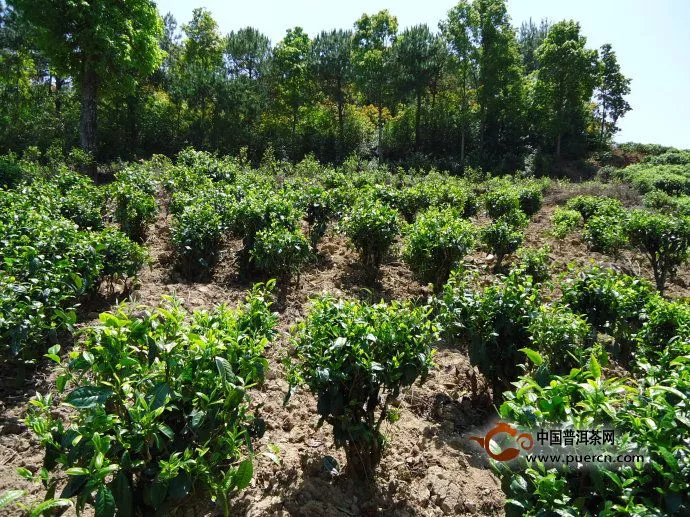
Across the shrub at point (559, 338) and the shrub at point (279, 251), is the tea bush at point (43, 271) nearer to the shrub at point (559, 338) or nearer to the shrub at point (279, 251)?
the shrub at point (279, 251)

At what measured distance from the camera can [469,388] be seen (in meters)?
4.49

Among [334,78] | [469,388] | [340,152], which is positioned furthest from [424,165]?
[469,388]

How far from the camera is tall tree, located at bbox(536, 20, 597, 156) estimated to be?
2380cm

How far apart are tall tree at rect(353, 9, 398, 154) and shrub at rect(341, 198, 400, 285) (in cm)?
1837

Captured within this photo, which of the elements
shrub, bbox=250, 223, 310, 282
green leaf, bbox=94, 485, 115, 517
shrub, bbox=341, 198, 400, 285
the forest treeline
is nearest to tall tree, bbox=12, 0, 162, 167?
the forest treeline

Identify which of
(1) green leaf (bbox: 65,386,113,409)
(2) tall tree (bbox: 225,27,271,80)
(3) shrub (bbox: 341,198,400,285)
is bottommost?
(1) green leaf (bbox: 65,386,113,409)

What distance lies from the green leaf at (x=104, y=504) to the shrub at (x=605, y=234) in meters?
8.21

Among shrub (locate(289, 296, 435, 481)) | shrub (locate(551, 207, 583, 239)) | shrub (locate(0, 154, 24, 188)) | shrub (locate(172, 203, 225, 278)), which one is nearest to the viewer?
shrub (locate(289, 296, 435, 481))

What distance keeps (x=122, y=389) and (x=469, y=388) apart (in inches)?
132

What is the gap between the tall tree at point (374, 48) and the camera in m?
23.4

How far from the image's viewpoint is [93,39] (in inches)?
523
